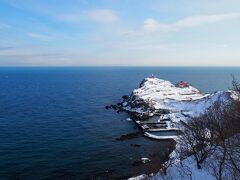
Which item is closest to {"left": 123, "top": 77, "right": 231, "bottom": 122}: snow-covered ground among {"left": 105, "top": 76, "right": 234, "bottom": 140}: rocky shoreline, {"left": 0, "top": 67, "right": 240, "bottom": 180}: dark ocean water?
{"left": 105, "top": 76, "right": 234, "bottom": 140}: rocky shoreline

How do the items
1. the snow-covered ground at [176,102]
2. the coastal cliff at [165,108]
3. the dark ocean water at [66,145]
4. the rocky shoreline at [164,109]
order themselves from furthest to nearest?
the snow-covered ground at [176,102] → the coastal cliff at [165,108] → the rocky shoreline at [164,109] → the dark ocean water at [66,145]

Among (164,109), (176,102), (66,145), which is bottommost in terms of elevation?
(66,145)

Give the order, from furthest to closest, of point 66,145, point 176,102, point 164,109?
1. point 176,102
2. point 164,109
3. point 66,145

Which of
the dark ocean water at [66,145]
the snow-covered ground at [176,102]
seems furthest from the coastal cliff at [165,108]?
the dark ocean water at [66,145]

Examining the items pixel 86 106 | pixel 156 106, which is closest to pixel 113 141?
pixel 156 106

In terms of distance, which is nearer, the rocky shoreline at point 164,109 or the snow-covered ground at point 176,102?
the rocky shoreline at point 164,109

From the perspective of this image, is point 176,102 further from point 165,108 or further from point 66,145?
point 66,145

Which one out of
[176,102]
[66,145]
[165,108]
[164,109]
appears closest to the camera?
[66,145]

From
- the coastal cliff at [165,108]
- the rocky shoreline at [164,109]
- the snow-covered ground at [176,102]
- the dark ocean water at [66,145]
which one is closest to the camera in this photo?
the dark ocean water at [66,145]

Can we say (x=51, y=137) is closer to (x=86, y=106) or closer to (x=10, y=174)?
(x=10, y=174)

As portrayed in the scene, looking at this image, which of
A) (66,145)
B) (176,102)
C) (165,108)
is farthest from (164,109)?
(66,145)

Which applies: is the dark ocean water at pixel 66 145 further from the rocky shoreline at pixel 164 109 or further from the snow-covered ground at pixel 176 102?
the snow-covered ground at pixel 176 102
